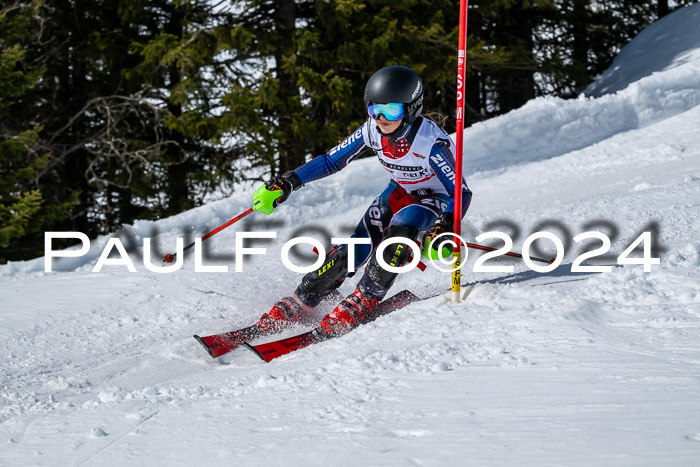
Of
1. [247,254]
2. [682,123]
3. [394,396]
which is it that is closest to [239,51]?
[247,254]

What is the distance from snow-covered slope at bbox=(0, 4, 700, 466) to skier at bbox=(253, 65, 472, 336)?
45cm

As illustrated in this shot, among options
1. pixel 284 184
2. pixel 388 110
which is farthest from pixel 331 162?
pixel 388 110

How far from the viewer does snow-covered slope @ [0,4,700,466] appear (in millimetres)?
2385

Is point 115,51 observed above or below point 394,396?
above

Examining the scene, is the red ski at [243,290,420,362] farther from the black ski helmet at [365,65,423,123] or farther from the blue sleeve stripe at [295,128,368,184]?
the black ski helmet at [365,65,423,123]

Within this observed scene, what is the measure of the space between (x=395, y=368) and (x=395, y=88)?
2.02 metres

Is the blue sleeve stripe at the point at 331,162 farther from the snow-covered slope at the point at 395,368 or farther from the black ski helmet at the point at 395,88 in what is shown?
the snow-covered slope at the point at 395,368

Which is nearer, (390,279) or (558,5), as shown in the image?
(390,279)

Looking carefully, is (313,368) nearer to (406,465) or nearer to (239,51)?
(406,465)

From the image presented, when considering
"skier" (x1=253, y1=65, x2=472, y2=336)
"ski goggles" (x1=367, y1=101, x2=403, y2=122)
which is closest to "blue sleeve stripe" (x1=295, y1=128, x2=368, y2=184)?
"skier" (x1=253, y1=65, x2=472, y2=336)

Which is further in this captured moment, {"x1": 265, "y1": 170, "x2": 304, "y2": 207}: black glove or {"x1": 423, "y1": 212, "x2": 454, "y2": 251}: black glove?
{"x1": 265, "y1": 170, "x2": 304, "y2": 207}: black glove

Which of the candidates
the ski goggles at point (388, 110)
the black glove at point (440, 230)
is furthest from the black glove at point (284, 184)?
the black glove at point (440, 230)

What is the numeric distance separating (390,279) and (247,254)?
9.77 ft

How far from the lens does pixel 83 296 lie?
5539 millimetres
